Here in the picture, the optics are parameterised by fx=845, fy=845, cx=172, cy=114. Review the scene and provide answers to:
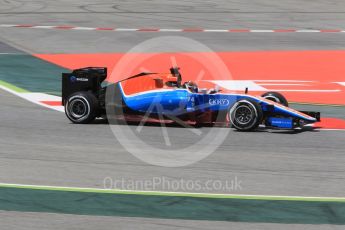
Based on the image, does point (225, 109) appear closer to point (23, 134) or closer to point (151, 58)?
point (23, 134)

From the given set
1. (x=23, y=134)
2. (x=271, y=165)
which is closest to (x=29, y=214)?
(x=271, y=165)

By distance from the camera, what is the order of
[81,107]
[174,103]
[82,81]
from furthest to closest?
[82,81]
[81,107]
[174,103]

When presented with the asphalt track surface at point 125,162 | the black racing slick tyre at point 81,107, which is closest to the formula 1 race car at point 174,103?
the black racing slick tyre at point 81,107

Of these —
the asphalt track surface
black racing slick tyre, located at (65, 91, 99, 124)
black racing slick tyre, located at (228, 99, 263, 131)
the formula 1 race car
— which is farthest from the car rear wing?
black racing slick tyre, located at (228, 99, 263, 131)

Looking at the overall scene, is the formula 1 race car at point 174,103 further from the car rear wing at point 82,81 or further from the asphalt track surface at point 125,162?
the asphalt track surface at point 125,162

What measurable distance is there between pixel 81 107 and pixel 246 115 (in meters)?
3.06

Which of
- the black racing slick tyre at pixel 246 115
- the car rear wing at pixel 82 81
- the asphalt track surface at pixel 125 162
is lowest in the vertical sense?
the asphalt track surface at pixel 125 162

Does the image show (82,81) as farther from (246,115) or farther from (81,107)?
(246,115)

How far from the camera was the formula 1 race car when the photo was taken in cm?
1465

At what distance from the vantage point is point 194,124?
1505 cm

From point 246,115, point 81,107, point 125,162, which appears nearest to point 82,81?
point 81,107

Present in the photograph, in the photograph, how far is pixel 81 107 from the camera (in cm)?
1541

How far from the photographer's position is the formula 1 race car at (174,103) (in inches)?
577

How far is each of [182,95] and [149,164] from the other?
9.36ft
